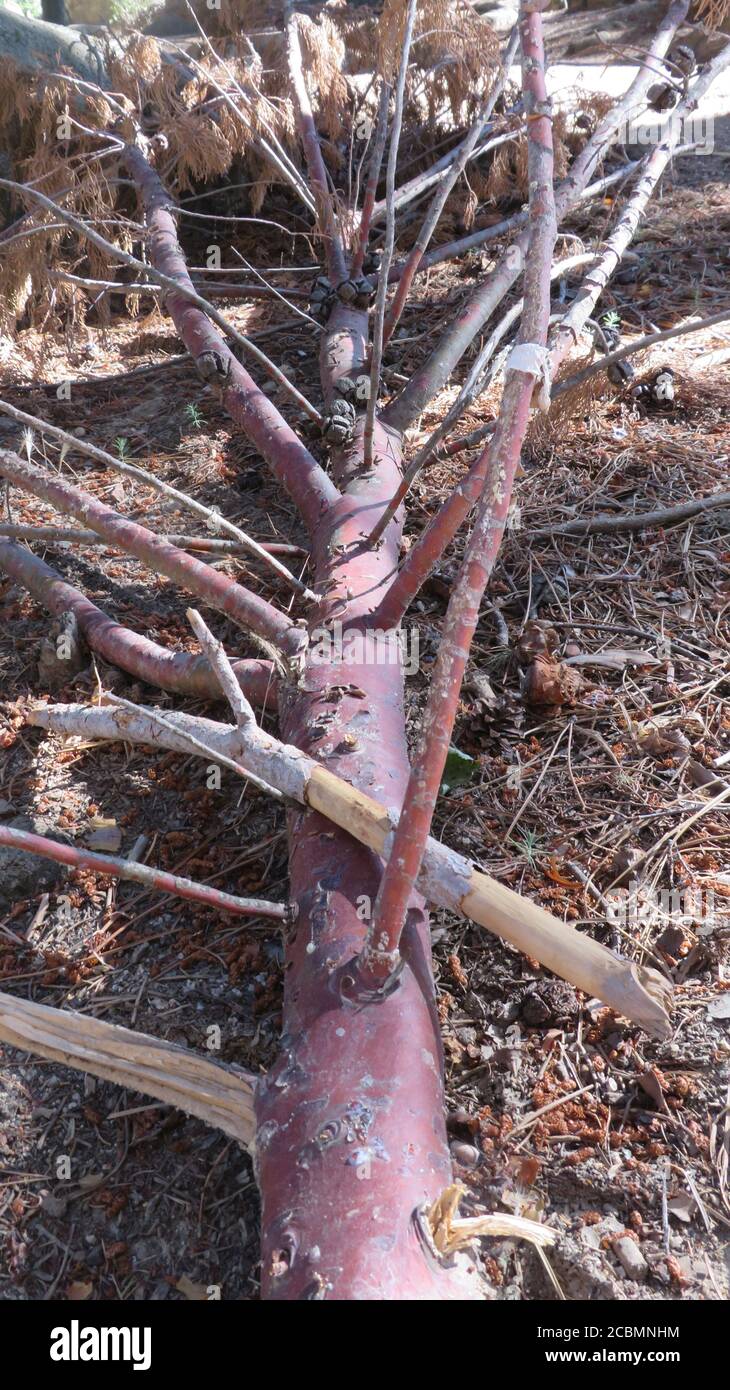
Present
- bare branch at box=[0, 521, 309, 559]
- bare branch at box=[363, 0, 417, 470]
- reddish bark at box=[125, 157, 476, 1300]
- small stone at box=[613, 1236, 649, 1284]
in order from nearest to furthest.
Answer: reddish bark at box=[125, 157, 476, 1300] → small stone at box=[613, 1236, 649, 1284] → bare branch at box=[363, 0, 417, 470] → bare branch at box=[0, 521, 309, 559]

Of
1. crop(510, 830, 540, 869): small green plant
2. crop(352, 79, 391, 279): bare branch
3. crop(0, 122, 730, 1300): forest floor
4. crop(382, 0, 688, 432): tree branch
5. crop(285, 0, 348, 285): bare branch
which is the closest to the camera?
crop(0, 122, 730, 1300): forest floor

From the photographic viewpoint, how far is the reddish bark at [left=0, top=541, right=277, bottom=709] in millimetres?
2285

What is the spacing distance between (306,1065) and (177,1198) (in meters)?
0.46

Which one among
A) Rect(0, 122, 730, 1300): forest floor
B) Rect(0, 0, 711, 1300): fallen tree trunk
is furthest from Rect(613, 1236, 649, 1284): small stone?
Rect(0, 0, 711, 1300): fallen tree trunk

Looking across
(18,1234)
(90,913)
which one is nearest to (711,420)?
(90,913)

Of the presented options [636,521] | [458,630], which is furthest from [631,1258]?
[636,521]

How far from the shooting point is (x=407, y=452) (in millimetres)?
3059

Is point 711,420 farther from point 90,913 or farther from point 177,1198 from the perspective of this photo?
point 177,1198

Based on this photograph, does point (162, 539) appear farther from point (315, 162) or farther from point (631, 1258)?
A: point (315, 162)

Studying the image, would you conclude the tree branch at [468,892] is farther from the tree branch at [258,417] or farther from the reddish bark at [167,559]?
the tree branch at [258,417]

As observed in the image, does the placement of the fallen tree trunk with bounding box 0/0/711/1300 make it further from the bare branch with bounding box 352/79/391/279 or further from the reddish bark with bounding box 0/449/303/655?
the bare branch with bounding box 352/79/391/279
